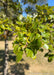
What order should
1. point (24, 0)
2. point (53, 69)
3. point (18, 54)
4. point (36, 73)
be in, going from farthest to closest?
point (53, 69) < point (36, 73) < point (24, 0) < point (18, 54)

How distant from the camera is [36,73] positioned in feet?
8.87

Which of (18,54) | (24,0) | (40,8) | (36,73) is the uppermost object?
(24,0)

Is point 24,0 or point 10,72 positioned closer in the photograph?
point 24,0

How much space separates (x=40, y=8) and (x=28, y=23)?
25cm

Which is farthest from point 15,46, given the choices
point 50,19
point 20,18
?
point 50,19

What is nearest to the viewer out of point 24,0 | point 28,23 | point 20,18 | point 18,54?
point 18,54

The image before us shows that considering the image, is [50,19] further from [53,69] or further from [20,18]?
[53,69]

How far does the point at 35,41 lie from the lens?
0.46m

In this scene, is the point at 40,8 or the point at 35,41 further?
the point at 40,8

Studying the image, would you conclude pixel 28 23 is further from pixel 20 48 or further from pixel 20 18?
pixel 20 48

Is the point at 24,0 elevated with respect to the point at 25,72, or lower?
elevated

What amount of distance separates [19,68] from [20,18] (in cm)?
256

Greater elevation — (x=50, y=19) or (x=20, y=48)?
(x=50, y=19)

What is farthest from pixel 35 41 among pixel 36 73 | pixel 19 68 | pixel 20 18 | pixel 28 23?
pixel 19 68
